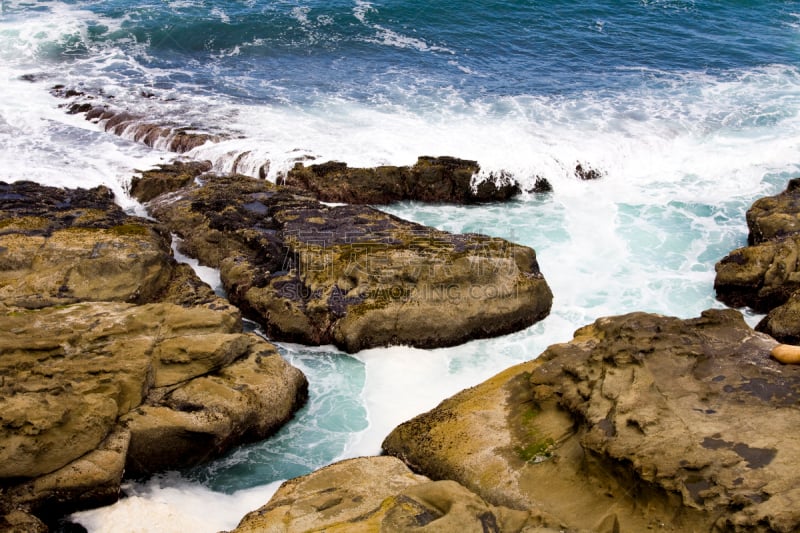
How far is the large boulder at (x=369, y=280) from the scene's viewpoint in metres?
11.3

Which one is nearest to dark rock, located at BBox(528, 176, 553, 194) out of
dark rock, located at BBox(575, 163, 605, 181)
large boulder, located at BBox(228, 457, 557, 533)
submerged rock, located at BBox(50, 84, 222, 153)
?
dark rock, located at BBox(575, 163, 605, 181)

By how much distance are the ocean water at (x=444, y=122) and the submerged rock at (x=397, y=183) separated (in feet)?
1.72

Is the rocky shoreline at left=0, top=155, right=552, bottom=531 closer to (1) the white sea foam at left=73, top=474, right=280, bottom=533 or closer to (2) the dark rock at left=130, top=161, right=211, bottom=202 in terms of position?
(2) the dark rock at left=130, top=161, right=211, bottom=202

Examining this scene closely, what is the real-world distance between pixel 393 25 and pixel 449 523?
29.9 metres

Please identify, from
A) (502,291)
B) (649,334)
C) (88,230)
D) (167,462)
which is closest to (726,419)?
(649,334)

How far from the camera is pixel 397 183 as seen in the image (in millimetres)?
17578

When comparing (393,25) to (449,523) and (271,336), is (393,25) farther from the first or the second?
(449,523)

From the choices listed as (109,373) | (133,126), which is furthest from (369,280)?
A: (133,126)

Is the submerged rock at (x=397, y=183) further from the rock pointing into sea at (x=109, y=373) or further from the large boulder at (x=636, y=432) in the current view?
the large boulder at (x=636, y=432)

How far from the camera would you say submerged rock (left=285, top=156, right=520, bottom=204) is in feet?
57.1

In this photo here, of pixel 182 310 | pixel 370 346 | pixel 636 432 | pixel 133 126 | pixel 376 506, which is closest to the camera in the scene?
pixel 376 506

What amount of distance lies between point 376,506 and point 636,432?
2820 mm

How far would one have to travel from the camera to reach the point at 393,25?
106ft

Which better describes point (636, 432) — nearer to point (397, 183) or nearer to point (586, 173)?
point (397, 183)
